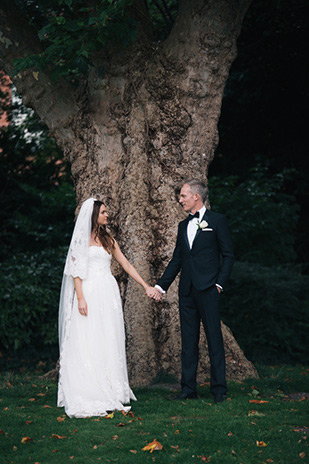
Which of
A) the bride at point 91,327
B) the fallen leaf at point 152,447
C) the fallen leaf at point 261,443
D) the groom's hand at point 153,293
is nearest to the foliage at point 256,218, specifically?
the groom's hand at point 153,293

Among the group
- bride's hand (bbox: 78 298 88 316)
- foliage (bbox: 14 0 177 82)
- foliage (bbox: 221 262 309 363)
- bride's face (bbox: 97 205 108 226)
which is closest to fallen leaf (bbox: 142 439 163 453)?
bride's hand (bbox: 78 298 88 316)

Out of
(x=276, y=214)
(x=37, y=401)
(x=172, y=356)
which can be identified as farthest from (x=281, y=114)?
(x=37, y=401)

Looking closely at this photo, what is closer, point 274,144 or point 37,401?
point 37,401

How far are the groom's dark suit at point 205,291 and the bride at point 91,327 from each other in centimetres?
74

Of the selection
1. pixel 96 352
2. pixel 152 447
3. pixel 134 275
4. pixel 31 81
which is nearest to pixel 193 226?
pixel 134 275

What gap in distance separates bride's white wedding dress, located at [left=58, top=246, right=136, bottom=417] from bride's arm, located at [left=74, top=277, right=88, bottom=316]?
8cm

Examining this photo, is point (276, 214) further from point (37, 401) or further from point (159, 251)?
point (37, 401)

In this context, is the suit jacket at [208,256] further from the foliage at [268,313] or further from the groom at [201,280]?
the foliage at [268,313]

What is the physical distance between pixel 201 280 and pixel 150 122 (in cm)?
281

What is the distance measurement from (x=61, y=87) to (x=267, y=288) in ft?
19.9

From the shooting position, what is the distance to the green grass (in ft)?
15.3

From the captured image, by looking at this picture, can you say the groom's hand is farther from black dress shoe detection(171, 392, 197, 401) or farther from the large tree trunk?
black dress shoe detection(171, 392, 197, 401)

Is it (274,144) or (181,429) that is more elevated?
(274,144)

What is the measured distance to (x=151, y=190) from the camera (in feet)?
27.3
